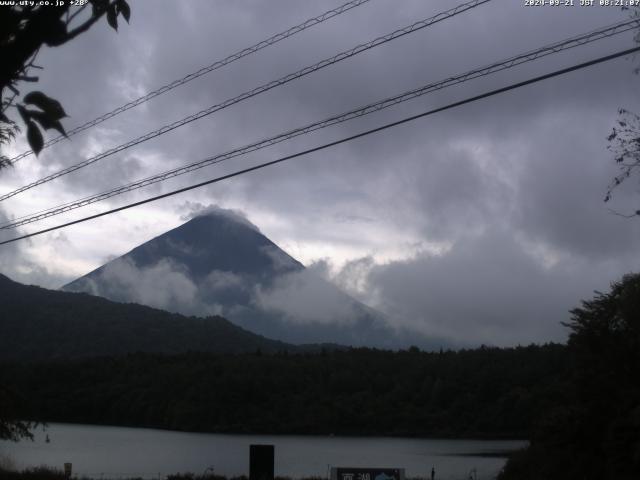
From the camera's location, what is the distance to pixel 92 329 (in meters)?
164

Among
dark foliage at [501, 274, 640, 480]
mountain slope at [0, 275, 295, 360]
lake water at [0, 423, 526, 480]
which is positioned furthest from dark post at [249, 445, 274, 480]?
mountain slope at [0, 275, 295, 360]

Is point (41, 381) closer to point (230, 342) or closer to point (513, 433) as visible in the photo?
point (513, 433)

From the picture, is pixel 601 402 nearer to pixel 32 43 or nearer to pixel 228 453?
pixel 32 43

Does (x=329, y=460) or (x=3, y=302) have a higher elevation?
(x=3, y=302)

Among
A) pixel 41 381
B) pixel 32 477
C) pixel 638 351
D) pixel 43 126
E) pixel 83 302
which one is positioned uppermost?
pixel 83 302

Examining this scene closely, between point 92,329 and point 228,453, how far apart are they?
Result: 98666 mm

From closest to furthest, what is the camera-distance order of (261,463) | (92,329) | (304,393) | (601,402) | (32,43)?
(32,43) < (261,463) < (601,402) < (304,393) < (92,329)

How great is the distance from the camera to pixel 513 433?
94500 mm

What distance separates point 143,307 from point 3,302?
3464 cm

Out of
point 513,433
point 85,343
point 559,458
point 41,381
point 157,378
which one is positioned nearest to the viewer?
point 559,458

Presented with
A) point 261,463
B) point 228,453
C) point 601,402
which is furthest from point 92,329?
point 261,463

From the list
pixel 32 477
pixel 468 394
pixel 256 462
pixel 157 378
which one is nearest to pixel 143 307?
pixel 157 378

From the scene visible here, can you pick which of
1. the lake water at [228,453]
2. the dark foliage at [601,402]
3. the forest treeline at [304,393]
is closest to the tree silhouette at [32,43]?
the dark foliage at [601,402]

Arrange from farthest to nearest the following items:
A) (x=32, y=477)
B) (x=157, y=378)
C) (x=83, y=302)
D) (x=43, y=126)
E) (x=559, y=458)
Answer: (x=83, y=302), (x=157, y=378), (x=32, y=477), (x=559, y=458), (x=43, y=126)
